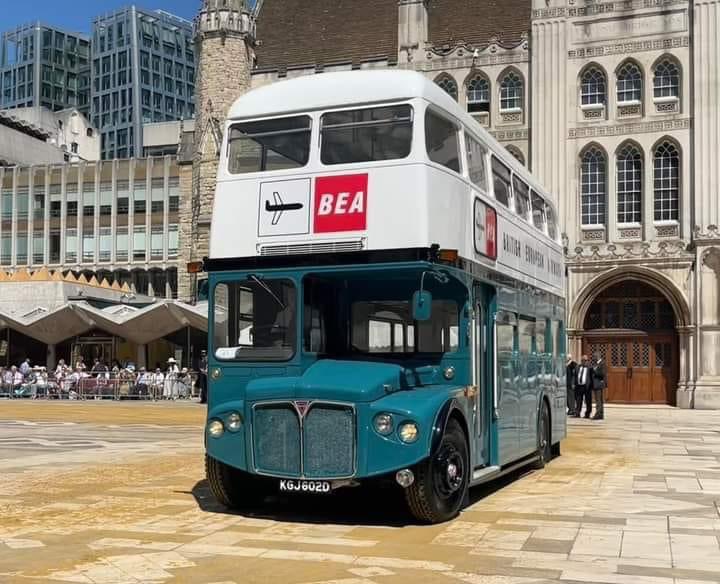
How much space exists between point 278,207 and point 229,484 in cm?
276

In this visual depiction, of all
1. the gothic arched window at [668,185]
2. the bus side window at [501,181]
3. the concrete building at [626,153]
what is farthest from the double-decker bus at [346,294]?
the gothic arched window at [668,185]

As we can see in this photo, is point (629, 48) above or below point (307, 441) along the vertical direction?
above

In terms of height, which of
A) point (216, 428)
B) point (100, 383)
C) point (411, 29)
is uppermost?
point (411, 29)

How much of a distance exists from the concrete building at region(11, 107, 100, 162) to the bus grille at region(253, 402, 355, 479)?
84391 mm

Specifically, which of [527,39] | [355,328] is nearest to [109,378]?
[527,39]

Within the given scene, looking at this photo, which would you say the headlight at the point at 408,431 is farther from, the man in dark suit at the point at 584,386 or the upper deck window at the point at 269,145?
the man in dark suit at the point at 584,386

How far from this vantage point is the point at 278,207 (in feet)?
33.3

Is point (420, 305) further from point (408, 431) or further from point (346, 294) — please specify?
point (346, 294)

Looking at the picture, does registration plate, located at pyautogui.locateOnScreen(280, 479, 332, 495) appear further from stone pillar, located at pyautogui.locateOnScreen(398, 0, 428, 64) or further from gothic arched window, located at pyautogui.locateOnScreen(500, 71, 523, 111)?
stone pillar, located at pyautogui.locateOnScreen(398, 0, 428, 64)

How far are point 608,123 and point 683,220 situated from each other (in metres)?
4.80

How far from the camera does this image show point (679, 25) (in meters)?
39.6

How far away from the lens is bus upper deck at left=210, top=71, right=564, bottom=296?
979 cm

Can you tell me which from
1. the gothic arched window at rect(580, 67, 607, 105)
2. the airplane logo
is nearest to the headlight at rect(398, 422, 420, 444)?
the airplane logo

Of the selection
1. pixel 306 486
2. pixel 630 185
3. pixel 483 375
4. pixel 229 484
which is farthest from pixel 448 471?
pixel 630 185
